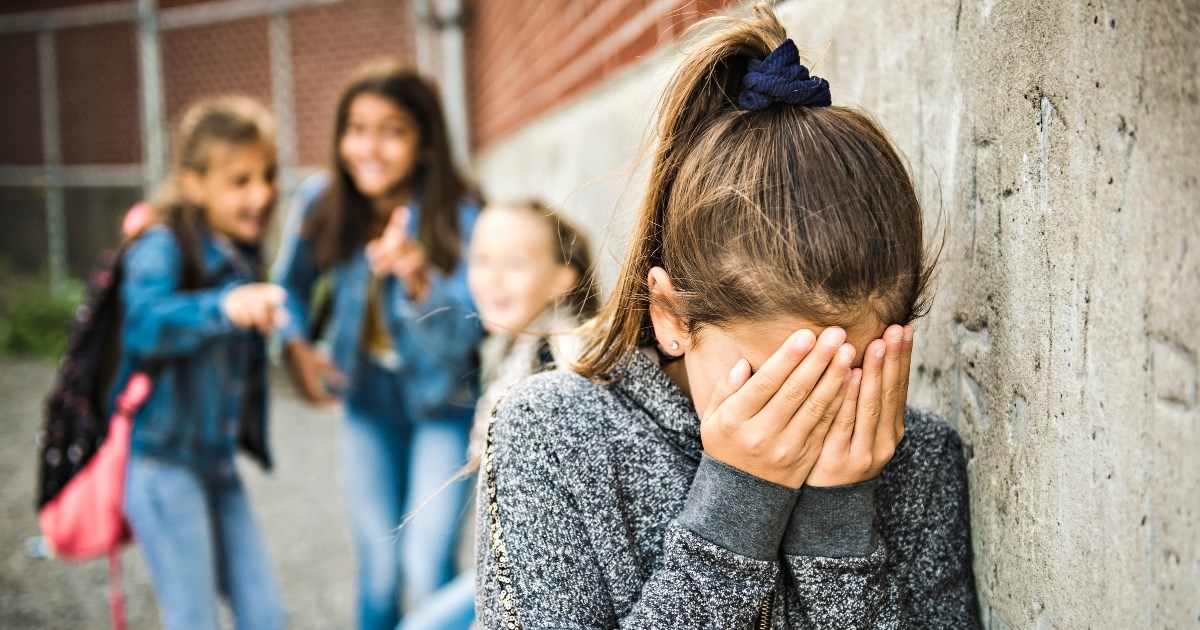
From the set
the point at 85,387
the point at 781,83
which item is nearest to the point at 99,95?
the point at 85,387

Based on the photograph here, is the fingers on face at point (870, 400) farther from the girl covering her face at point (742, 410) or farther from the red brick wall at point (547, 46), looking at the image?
the red brick wall at point (547, 46)

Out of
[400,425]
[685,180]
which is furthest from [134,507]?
[685,180]

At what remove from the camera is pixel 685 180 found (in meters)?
1.31

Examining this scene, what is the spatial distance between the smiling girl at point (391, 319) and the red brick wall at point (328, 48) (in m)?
Answer: 7.54

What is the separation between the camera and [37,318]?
9984 mm

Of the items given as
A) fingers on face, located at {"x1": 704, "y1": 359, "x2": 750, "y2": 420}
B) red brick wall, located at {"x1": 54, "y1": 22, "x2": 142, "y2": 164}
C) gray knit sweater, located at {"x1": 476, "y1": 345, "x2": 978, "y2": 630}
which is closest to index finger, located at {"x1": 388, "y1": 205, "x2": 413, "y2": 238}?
gray knit sweater, located at {"x1": 476, "y1": 345, "x2": 978, "y2": 630}

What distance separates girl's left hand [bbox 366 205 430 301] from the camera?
10.7 feet

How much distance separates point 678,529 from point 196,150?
2.57 meters

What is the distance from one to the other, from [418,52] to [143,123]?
4.42 m

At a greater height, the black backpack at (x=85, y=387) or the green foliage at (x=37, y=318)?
the black backpack at (x=85, y=387)

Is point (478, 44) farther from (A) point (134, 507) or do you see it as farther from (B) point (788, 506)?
(B) point (788, 506)

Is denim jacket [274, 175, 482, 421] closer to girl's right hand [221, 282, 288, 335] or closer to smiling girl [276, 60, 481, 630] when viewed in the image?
smiling girl [276, 60, 481, 630]

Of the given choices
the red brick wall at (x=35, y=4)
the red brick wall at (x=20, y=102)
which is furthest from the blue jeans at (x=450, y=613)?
the red brick wall at (x=35, y=4)

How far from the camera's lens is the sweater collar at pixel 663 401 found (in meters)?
1.45
